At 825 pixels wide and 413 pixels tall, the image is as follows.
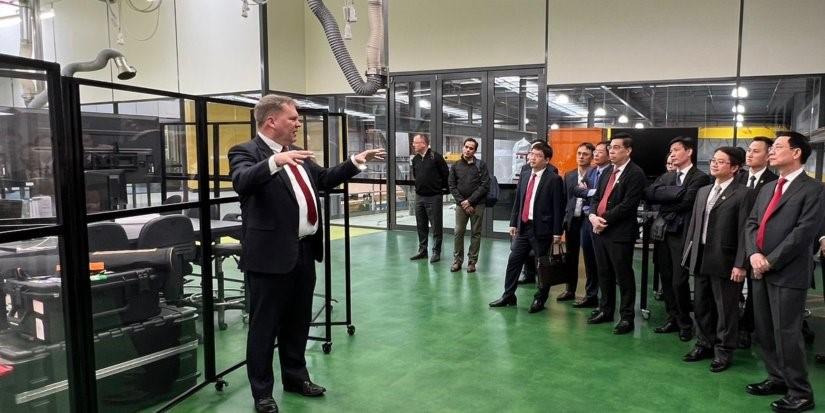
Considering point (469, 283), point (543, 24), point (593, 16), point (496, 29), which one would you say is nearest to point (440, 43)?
point (496, 29)

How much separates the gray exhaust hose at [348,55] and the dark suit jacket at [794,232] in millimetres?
6038

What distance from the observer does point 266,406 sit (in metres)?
2.89

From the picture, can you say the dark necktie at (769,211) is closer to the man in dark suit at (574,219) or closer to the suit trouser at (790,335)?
the suit trouser at (790,335)

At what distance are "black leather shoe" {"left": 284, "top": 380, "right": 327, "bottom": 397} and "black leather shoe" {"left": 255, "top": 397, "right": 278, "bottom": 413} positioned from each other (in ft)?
0.81

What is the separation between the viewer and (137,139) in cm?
384

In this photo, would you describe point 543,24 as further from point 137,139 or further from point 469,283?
point 137,139

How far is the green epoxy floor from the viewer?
307 centimetres

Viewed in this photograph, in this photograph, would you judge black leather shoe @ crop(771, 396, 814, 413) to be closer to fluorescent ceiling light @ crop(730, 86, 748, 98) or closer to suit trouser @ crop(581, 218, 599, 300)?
suit trouser @ crop(581, 218, 599, 300)

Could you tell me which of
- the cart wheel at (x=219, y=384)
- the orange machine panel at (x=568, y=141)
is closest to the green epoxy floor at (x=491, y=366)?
the cart wheel at (x=219, y=384)

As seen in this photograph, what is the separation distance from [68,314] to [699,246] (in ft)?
12.0

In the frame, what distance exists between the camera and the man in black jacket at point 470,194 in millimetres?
6395

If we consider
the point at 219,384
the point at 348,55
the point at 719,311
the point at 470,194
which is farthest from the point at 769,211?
the point at 348,55

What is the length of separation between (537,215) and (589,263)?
2.58 feet

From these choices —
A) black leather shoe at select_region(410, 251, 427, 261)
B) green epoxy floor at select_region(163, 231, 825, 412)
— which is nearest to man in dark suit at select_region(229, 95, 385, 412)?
green epoxy floor at select_region(163, 231, 825, 412)
